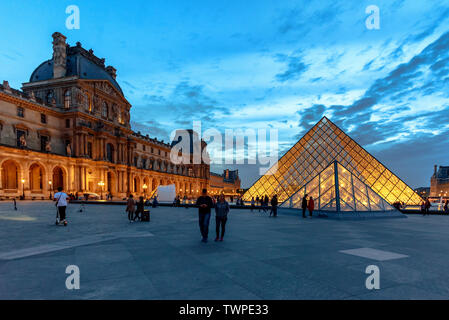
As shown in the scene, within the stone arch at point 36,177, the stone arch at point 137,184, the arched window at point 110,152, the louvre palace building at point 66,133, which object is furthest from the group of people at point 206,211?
the stone arch at point 137,184

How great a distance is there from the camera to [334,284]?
13.0 ft

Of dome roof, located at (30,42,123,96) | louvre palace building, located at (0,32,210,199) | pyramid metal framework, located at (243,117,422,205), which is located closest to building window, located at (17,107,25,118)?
louvre palace building, located at (0,32,210,199)

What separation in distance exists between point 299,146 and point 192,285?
89.0 feet

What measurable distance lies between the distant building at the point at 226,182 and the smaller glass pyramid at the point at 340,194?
100435 millimetres

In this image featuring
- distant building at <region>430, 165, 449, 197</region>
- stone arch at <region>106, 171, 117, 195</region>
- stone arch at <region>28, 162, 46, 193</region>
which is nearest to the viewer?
stone arch at <region>28, 162, 46, 193</region>

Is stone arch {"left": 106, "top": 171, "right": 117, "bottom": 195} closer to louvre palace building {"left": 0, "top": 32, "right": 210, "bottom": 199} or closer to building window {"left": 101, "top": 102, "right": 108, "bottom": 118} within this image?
louvre palace building {"left": 0, "top": 32, "right": 210, "bottom": 199}

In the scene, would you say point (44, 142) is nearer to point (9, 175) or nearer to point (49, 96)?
point (9, 175)

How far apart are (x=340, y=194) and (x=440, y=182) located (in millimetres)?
133953

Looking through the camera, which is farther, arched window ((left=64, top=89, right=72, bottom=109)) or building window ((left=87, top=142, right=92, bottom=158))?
building window ((left=87, top=142, right=92, bottom=158))

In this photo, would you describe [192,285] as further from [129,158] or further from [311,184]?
[129,158]

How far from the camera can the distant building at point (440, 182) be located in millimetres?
113519

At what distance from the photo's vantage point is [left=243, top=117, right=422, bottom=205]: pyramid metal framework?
26.8 metres

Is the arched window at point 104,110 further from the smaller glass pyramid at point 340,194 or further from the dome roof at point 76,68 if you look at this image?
the smaller glass pyramid at point 340,194

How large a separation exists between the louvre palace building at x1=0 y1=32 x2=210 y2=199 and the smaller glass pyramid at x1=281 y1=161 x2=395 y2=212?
117 ft
